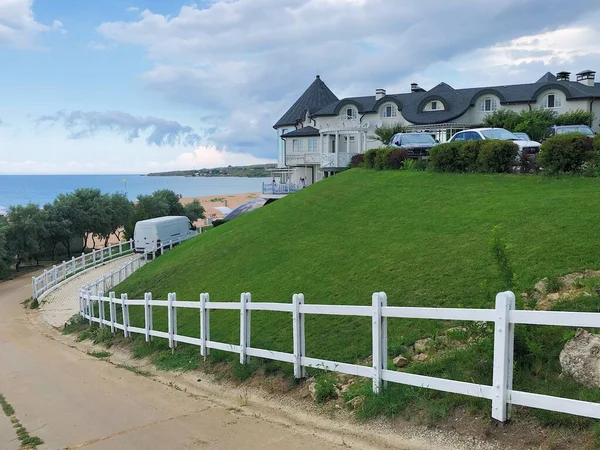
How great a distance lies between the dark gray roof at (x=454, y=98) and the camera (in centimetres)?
3750

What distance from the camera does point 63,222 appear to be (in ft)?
141

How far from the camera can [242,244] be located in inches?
713

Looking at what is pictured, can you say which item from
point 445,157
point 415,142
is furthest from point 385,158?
point 445,157

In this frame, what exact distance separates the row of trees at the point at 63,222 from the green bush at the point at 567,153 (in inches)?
1345

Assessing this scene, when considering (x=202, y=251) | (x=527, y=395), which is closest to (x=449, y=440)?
(x=527, y=395)

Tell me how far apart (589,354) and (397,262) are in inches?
238

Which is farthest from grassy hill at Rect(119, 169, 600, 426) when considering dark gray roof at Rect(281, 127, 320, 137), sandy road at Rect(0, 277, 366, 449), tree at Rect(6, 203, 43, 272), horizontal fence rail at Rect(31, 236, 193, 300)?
dark gray roof at Rect(281, 127, 320, 137)

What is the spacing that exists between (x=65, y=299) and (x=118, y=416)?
61.4 ft

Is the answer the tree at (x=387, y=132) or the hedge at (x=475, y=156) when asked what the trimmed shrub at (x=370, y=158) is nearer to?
the hedge at (x=475, y=156)

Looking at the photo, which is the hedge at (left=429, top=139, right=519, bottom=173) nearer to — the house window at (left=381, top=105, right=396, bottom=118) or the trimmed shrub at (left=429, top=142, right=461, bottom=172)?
the trimmed shrub at (left=429, top=142, right=461, bottom=172)

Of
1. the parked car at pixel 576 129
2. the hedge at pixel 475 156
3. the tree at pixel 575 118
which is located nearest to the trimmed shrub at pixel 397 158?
the hedge at pixel 475 156

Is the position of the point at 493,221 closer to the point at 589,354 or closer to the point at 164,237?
the point at 589,354

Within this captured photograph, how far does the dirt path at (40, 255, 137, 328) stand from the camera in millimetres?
20750

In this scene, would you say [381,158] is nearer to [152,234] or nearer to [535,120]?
[535,120]
